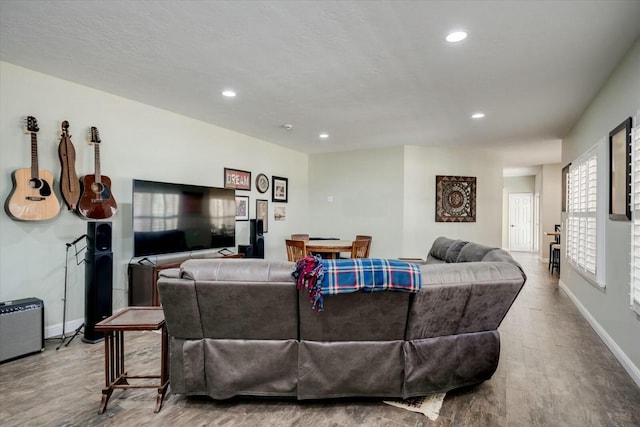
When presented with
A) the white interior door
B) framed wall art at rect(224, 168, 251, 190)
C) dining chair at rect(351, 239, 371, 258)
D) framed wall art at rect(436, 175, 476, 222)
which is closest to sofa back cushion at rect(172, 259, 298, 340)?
dining chair at rect(351, 239, 371, 258)

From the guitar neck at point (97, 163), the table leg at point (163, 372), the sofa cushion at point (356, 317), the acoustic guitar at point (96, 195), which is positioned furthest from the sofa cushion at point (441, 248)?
the guitar neck at point (97, 163)

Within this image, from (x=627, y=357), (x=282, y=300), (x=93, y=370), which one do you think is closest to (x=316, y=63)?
(x=282, y=300)

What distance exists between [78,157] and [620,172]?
191 inches

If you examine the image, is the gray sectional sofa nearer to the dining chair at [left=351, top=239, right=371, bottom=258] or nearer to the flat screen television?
the flat screen television

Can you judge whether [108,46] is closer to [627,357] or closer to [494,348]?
[494,348]

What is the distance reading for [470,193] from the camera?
23.0 feet

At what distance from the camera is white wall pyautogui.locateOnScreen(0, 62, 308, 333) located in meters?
3.05

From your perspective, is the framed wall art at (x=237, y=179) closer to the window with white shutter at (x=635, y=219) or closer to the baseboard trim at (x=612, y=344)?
the window with white shutter at (x=635, y=219)

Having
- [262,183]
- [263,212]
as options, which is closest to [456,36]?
[262,183]

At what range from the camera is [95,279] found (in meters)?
3.21

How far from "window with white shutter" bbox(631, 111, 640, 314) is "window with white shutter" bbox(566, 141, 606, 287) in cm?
97

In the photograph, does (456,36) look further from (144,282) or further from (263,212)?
(263,212)

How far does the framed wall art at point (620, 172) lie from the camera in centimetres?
270

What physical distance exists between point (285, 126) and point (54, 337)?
3631 mm
